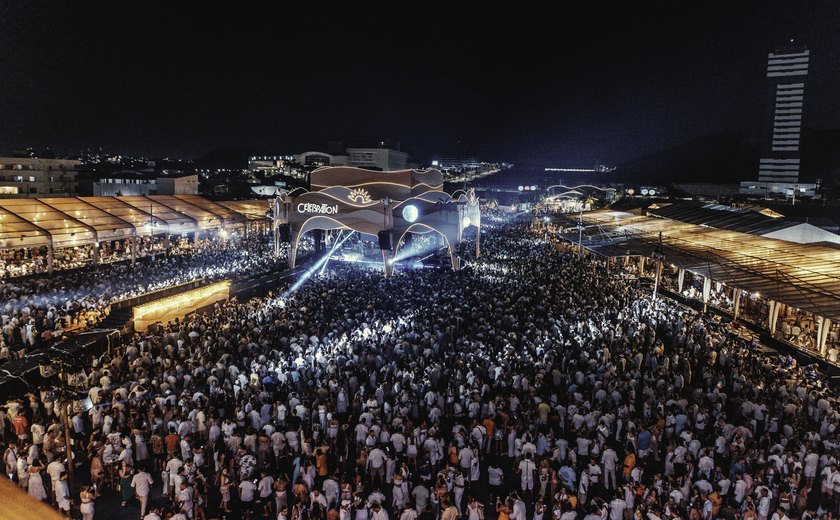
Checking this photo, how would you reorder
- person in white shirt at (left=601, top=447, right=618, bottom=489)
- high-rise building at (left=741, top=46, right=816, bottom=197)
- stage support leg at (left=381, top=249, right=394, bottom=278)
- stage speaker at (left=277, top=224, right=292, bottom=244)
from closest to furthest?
1. person in white shirt at (left=601, top=447, right=618, bottom=489)
2. stage support leg at (left=381, top=249, right=394, bottom=278)
3. stage speaker at (left=277, top=224, right=292, bottom=244)
4. high-rise building at (left=741, top=46, right=816, bottom=197)

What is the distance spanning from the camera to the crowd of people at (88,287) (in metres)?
14.8

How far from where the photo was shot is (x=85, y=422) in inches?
385

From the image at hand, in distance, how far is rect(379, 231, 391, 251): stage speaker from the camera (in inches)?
891

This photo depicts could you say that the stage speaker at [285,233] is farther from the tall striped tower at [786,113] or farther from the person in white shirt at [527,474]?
the tall striped tower at [786,113]

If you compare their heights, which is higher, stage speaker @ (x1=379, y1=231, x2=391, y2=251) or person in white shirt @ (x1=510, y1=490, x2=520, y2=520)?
stage speaker @ (x1=379, y1=231, x2=391, y2=251)

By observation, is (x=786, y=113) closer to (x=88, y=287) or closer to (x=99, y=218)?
(x=99, y=218)

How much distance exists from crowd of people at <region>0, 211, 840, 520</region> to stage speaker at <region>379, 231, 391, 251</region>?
7.54 meters

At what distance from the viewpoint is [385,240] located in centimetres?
2269

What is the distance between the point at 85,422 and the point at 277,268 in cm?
1617

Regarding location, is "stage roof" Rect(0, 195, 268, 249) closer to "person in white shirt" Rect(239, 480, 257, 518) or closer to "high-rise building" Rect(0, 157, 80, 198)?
"person in white shirt" Rect(239, 480, 257, 518)

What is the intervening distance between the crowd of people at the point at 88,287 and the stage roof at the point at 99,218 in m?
1.50

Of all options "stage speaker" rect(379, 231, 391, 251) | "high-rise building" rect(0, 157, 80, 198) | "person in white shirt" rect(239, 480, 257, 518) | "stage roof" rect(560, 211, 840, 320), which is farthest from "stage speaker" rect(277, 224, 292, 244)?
"high-rise building" rect(0, 157, 80, 198)

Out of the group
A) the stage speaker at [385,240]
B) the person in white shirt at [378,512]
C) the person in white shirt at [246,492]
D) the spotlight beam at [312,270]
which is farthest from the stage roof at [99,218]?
the person in white shirt at [378,512]

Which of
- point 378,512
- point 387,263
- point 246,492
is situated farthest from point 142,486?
point 387,263
